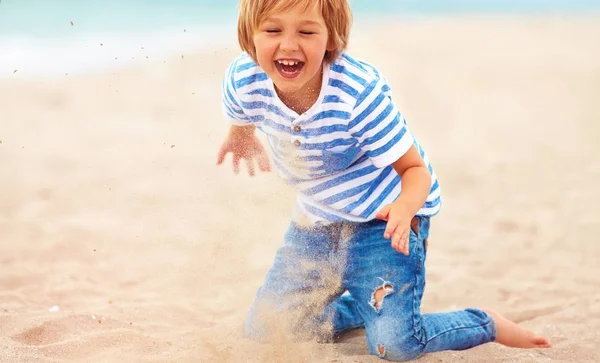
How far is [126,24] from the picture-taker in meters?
9.49

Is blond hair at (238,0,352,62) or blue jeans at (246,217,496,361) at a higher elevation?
blond hair at (238,0,352,62)

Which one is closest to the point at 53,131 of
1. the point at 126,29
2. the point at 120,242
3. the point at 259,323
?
the point at 120,242

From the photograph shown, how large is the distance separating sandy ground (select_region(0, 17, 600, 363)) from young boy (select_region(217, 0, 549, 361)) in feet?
0.30

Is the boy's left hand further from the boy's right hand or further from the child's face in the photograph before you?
the boy's right hand

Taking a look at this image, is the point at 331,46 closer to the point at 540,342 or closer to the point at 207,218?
the point at 540,342

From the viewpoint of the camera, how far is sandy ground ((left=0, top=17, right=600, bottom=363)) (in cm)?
253

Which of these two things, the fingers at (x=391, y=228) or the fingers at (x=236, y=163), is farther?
the fingers at (x=236, y=163)

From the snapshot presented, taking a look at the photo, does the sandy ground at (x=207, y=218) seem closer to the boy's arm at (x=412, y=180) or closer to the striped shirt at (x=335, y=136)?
the striped shirt at (x=335, y=136)

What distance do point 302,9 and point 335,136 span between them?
13.8 inches

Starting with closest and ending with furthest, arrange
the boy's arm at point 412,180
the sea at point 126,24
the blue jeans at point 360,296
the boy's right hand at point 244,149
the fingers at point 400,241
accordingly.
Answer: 1. the fingers at point 400,241
2. the boy's arm at point 412,180
3. the blue jeans at point 360,296
4. the boy's right hand at point 244,149
5. the sea at point 126,24

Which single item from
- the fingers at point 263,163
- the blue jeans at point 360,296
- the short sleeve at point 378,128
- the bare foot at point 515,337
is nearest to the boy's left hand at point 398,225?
the short sleeve at point 378,128

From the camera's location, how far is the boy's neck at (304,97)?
2.18m

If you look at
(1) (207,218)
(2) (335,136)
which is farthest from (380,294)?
(1) (207,218)

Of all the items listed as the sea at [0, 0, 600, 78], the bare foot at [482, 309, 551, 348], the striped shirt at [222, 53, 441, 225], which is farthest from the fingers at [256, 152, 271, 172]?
the sea at [0, 0, 600, 78]
